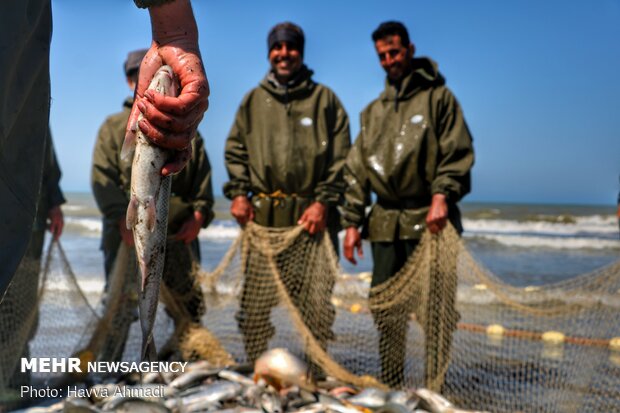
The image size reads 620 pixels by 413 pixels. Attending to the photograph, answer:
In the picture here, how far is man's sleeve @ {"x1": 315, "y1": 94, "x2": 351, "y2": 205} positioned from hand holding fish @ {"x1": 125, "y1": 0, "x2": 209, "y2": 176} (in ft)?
14.2

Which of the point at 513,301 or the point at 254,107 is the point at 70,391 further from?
the point at 513,301

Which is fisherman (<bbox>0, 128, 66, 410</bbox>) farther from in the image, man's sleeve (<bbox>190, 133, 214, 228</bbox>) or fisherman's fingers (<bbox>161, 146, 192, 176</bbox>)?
fisherman's fingers (<bbox>161, 146, 192, 176</bbox>)

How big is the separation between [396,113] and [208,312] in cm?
249

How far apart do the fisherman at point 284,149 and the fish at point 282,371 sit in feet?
3.52

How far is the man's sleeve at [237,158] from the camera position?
688 centimetres

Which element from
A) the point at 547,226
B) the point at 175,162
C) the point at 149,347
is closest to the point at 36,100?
the point at 175,162

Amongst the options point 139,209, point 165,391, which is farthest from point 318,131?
point 139,209

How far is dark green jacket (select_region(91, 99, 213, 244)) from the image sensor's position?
6.69 m

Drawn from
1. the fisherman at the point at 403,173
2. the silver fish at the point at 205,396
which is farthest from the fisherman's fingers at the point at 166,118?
the fisherman at the point at 403,173

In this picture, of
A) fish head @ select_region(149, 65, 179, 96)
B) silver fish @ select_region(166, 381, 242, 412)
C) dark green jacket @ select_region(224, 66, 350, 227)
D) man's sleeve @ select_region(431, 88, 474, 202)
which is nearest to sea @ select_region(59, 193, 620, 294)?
dark green jacket @ select_region(224, 66, 350, 227)

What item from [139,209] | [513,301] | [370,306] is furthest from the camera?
[370,306]

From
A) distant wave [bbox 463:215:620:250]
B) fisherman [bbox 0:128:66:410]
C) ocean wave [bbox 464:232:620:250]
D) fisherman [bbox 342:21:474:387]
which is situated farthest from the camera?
distant wave [bbox 463:215:620:250]

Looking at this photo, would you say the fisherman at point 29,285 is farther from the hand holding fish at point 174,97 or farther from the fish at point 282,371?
the hand holding fish at point 174,97

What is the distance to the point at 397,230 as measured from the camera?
637 cm
